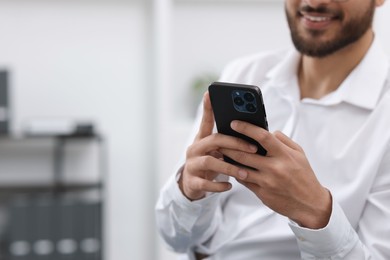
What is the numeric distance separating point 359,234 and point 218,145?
0.34 meters

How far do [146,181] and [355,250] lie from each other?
9.08ft

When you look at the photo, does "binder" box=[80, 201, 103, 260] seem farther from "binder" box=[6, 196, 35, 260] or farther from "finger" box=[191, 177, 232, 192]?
"finger" box=[191, 177, 232, 192]

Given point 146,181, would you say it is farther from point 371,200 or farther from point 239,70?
point 371,200

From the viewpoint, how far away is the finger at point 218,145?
1064mm

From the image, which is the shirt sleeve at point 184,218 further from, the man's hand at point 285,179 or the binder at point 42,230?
the binder at point 42,230

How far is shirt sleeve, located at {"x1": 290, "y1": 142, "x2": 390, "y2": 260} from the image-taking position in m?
1.11

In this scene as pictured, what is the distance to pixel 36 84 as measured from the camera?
3.78 m

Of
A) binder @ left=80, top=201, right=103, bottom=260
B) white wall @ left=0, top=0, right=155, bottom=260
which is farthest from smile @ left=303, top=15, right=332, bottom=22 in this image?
white wall @ left=0, top=0, right=155, bottom=260

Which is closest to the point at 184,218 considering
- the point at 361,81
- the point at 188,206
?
the point at 188,206

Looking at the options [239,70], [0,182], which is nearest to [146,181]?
[0,182]

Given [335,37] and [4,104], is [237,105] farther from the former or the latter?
[4,104]

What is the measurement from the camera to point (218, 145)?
1106 mm

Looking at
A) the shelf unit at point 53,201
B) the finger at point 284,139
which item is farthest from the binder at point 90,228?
the finger at point 284,139

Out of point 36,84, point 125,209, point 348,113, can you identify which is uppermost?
point 348,113
